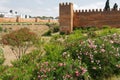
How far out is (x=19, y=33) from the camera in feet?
73.9

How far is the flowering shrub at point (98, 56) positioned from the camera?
8.92 m

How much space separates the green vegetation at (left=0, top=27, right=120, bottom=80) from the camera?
26.5 feet

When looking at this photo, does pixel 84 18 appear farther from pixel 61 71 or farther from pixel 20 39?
pixel 61 71

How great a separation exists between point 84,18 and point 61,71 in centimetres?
2937

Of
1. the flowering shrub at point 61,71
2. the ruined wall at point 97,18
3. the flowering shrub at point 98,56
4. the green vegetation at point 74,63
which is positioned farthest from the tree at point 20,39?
the ruined wall at point 97,18

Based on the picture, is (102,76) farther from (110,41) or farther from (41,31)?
(41,31)

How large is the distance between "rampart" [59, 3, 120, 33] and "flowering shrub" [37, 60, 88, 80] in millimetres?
27718

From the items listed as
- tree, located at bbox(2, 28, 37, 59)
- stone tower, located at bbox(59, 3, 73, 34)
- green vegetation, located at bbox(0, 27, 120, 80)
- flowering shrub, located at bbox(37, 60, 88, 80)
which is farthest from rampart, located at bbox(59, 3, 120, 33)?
flowering shrub, located at bbox(37, 60, 88, 80)

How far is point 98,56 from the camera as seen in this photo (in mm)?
9094

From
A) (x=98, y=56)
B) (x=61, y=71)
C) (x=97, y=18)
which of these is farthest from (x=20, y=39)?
(x=97, y=18)

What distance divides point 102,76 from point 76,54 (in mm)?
919

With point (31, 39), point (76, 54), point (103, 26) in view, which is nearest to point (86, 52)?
point (76, 54)

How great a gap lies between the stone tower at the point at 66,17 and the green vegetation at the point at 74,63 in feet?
90.0

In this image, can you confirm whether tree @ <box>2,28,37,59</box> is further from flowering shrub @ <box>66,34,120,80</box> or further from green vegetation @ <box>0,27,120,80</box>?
flowering shrub @ <box>66,34,120,80</box>
